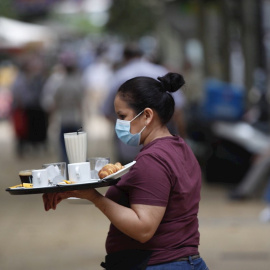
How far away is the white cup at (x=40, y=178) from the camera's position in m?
3.31

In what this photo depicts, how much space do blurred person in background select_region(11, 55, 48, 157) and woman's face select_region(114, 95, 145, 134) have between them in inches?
559

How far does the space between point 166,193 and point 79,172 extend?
35 centimetres

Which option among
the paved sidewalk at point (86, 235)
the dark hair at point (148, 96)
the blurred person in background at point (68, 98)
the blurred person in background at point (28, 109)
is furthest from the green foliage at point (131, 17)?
the dark hair at point (148, 96)

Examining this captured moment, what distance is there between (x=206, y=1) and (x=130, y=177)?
1264 cm

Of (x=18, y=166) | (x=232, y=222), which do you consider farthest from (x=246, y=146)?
(x=18, y=166)

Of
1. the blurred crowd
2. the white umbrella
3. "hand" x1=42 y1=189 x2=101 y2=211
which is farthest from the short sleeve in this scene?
the white umbrella

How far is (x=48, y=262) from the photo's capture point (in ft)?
25.1

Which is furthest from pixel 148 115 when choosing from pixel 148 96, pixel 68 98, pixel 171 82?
pixel 68 98

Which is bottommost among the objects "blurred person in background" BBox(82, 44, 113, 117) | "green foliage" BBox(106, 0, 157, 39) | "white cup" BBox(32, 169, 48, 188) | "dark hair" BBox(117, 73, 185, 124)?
"blurred person in background" BBox(82, 44, 113, 117)

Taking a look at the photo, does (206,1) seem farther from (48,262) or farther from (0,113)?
(0,113)

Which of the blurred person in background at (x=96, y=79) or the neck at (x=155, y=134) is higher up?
the neck at (x=155, y=134)

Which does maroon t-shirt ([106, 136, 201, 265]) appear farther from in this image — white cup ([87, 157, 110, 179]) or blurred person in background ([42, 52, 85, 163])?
blurred person in background ([42, 52, 85, 163])

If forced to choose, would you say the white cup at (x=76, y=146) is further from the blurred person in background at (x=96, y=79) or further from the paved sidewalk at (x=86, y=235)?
the blurred person in background at (x=96, y=79)

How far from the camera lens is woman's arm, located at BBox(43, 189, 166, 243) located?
330 cm
